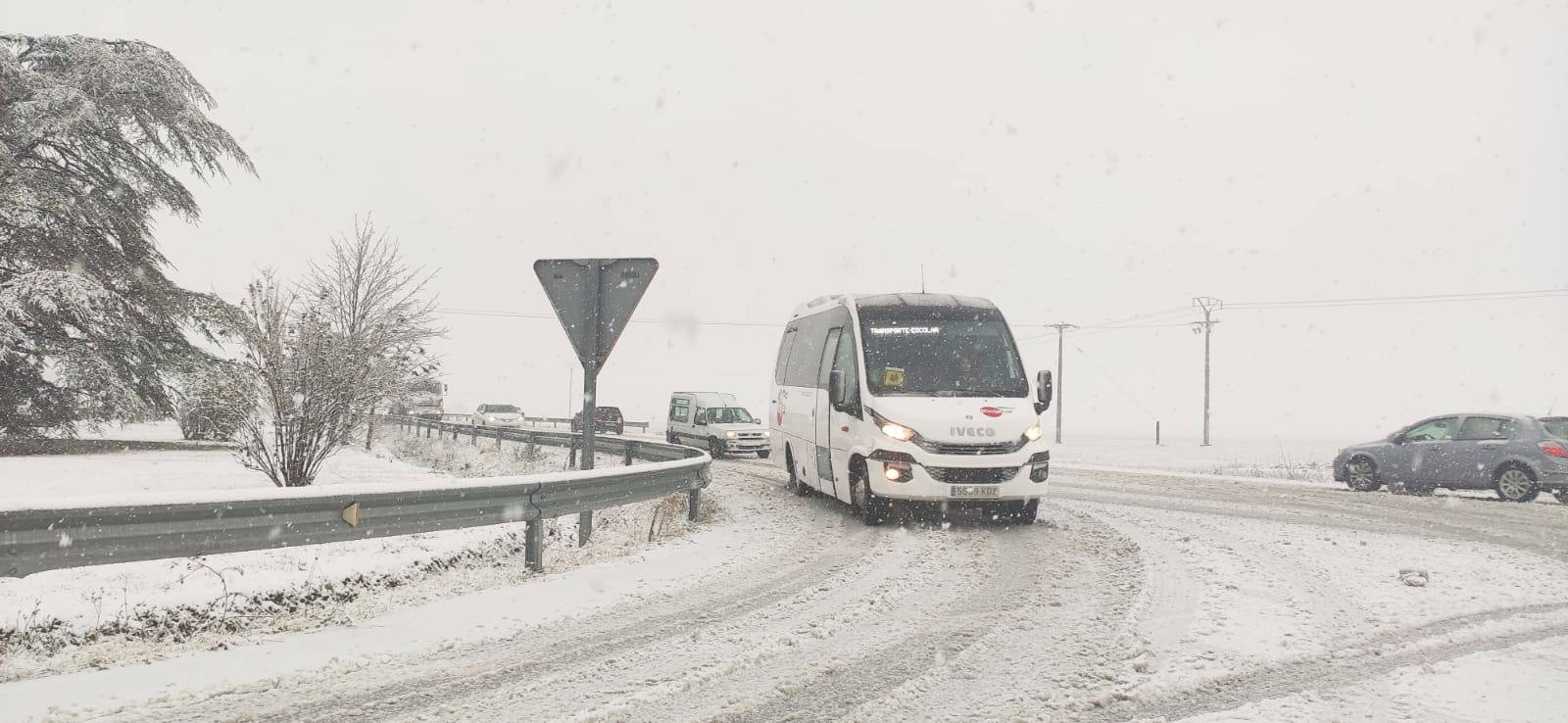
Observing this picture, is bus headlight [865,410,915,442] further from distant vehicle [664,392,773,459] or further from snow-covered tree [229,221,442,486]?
distant vehicle [664,392,773,459]

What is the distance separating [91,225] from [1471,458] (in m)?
27.9

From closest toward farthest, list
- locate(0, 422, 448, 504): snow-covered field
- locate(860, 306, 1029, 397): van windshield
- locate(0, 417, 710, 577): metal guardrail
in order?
1. locate(0, 417, 710, 577): metal guardrail
2. locate(860, 306, 1029, 397): van windshield
3. locate(0, 422, 448, 504): snow-covered field

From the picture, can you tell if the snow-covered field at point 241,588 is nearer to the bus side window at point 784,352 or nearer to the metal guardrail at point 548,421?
the bus side window at point 784,352

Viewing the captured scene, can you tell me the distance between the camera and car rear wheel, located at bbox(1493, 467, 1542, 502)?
13.0 m

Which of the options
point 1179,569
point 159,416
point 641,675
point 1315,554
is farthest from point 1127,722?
point 159,416

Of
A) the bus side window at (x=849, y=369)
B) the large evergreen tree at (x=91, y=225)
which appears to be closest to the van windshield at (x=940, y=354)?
the bus side window at (x=849, y=369)

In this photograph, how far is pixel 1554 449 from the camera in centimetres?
1291

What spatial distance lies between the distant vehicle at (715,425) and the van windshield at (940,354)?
561 inches

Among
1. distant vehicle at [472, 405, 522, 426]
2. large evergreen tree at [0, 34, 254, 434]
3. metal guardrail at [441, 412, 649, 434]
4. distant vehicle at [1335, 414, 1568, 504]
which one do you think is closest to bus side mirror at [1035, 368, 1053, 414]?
distant vehicle at [1335, 414, 1568, 504]

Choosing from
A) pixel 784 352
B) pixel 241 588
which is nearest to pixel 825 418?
pixel 784 352

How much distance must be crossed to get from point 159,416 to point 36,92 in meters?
7.72

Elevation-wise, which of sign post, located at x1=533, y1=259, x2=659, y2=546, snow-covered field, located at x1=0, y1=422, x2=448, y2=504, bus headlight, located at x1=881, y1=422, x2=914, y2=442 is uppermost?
sign post, located at x1=533, y1=259, x2=659, y2=546

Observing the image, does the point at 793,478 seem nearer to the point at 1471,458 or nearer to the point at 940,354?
the point at 940,354

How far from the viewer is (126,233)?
70.5 feet
